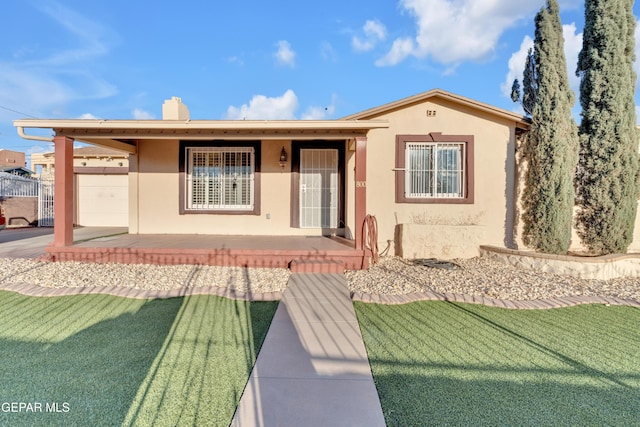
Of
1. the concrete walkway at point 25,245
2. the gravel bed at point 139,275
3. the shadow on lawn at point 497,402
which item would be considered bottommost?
the shadow on lawn at point 497,402

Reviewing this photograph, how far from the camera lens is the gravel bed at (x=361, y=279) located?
16.9 feet

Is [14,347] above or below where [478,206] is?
below

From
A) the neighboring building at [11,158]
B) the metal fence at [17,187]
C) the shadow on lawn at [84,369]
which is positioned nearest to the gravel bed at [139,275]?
the shadow on lawn at [84,369]

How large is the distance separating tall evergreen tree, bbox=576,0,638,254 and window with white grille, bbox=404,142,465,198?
283cm

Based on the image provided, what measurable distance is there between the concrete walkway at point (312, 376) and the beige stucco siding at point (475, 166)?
4.63m

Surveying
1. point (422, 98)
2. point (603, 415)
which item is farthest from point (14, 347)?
point (422, 98)

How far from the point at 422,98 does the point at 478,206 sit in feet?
9.95

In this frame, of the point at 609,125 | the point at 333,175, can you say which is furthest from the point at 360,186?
the point at 609,125

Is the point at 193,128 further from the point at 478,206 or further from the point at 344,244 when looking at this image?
the point at 478,206

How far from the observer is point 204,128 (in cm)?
660

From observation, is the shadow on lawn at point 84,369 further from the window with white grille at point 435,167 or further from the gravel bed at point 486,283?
the window with white grille at point 435,167

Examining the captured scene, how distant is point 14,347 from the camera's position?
10.3ft

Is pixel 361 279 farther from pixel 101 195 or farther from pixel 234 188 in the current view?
pixel 101 195

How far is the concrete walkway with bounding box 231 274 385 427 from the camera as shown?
2180 millimetres
